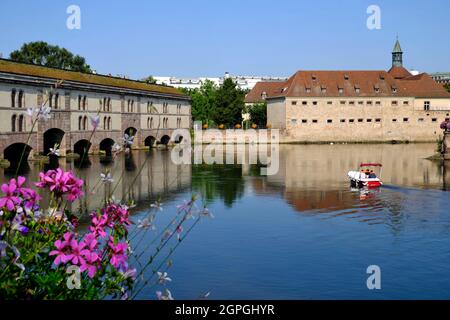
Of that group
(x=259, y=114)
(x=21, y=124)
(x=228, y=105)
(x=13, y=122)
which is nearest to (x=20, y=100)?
(x=21, y=124)

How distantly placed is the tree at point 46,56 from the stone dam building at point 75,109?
24484 mm

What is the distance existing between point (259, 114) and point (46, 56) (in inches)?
1320

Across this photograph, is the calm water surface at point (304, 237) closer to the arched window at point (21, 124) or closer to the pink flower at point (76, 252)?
the pink flower at point (76, 252)

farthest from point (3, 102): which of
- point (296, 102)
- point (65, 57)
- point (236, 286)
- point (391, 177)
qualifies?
point (65, 57)

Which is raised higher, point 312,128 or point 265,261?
point 312,128

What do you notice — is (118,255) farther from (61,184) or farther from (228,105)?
(228,105)

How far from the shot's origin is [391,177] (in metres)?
38.9

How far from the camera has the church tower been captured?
105 m

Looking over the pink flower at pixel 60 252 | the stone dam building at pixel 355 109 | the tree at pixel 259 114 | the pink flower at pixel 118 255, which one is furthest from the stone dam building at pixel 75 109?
the pink flower at pixel 60 252

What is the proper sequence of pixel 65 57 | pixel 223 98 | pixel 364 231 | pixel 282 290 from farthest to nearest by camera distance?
pixel 65 57 → pixel 223 98 → pixel 364 231 → pixel 282 290

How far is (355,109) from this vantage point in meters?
87.1
